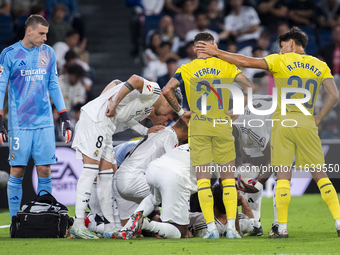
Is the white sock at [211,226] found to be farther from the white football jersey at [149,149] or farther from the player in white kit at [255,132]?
the white football jersey at [149,149]

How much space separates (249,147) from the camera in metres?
6.13

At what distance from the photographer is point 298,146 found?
502cm

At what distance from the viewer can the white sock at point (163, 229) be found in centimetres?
500

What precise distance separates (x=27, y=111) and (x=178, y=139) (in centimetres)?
177

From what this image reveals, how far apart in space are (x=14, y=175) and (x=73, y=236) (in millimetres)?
1126

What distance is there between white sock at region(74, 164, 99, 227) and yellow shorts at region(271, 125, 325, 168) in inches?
72.7

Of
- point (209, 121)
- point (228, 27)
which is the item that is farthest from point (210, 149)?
point (228, 27)

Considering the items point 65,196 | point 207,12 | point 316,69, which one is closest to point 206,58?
point 316,69

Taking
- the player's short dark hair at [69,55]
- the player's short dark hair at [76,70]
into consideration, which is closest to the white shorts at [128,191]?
the player's short dark hair at [76,70]

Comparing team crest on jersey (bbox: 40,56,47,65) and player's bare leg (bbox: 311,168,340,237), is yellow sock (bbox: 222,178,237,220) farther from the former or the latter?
team crest on jersey (bbox: 40,56,47,65)

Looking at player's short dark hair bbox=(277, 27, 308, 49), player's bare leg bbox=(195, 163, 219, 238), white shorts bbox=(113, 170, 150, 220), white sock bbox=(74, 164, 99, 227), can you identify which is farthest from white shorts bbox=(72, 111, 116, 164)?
player's short dark hair bbox=(277, 27, 308, 49)

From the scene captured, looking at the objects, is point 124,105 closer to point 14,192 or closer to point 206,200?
point 206,200

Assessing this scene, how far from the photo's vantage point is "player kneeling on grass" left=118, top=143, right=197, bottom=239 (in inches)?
199

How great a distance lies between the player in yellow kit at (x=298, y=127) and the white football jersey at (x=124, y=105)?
1.08 meters
